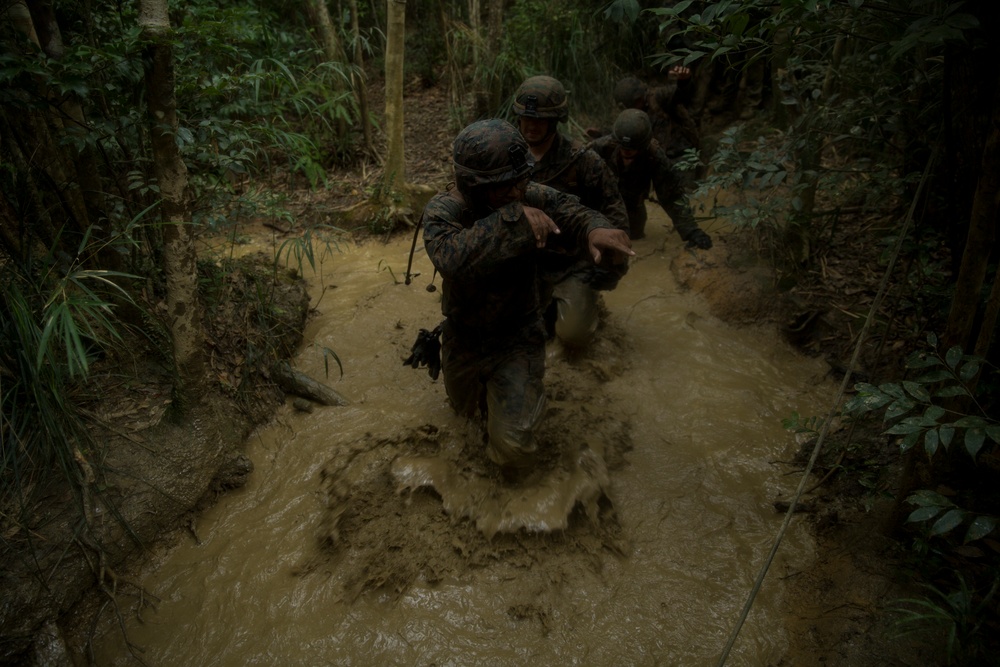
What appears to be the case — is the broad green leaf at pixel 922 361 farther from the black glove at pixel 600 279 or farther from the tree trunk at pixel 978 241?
the black glove at pixel 600 279

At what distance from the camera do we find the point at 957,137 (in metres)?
2.36

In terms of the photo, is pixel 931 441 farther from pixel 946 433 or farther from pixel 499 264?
pixel 499 264

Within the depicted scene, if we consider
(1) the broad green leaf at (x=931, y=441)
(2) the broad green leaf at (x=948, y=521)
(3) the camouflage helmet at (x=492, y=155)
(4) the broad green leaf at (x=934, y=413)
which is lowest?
(2) the broad green leaf at (x=948, y=521)

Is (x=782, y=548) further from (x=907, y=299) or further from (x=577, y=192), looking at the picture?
(x=577, y=192)

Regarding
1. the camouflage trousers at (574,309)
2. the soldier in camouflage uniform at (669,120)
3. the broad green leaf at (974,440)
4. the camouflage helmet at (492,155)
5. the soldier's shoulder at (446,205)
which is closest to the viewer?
the broad green leaf at (974,440)

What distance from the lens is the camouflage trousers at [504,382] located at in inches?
110

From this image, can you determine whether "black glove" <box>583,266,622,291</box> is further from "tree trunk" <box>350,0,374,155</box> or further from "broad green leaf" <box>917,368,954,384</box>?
"tree trunk" <box>350,0,374,155</box>

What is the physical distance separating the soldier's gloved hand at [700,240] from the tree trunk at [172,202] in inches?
154

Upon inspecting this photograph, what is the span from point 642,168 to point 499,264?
3.14 metres

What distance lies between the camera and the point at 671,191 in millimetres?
5094

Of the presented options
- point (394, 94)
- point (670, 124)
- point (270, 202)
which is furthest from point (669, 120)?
point (270, 202)

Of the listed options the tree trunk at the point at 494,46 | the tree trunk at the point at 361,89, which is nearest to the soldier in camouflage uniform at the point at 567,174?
the tree trunk at the point at 494,46

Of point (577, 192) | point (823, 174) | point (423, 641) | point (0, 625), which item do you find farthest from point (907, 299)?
point (0, 625)

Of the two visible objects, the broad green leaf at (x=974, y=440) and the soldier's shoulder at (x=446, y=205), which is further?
the soldier's shoulder at (x=446, y=205)
